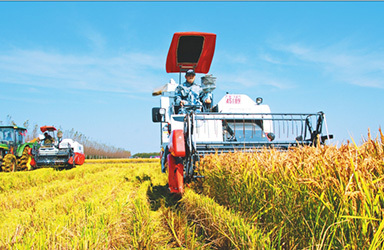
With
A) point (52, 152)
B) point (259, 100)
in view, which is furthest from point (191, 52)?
point (52, 152)

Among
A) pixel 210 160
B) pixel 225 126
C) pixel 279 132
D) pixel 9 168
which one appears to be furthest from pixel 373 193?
pixel 9 168

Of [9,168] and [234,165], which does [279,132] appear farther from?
[9,168]

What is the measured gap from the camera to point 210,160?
5.05 metres

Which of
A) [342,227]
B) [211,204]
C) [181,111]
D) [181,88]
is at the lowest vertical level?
[211,204]

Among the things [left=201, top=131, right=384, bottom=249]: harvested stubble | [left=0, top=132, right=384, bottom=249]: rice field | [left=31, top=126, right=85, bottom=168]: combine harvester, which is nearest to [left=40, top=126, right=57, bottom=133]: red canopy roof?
[left=31, top=126, right=85, bottom=168]: combine harvester

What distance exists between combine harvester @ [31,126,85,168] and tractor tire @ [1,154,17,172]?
108cm

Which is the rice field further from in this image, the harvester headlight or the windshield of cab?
the windshield of cab

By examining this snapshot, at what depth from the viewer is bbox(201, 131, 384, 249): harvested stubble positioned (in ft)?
5.90

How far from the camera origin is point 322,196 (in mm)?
2002

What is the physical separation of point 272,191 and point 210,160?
7.09ft

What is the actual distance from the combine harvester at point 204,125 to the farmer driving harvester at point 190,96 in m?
0.17

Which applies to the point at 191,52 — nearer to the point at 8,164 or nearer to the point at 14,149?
the point at 8,164

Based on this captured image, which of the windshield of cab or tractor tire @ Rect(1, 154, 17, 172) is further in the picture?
the windshield of cab

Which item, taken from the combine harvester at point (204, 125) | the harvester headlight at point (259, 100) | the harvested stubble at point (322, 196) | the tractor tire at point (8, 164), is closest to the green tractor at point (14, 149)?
the tractor tire at point (8, 164)
